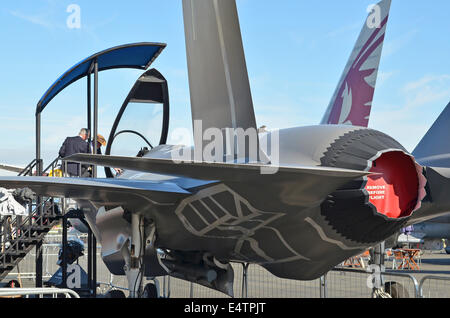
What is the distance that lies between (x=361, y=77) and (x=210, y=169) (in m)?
6.40

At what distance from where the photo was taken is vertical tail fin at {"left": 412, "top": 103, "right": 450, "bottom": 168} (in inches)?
229

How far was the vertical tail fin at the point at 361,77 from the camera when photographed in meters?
9.00

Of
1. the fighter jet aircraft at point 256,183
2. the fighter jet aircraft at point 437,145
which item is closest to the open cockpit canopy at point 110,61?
the fighter jet aircraft at point 256,183

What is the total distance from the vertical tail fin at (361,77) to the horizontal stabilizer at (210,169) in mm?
5154

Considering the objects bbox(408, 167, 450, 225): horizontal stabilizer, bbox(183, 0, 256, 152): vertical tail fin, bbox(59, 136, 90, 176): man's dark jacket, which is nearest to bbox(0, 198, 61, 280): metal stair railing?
bbox(59, 136, 90, 176): man's dark jacket

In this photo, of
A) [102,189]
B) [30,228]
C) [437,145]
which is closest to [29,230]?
[30,228]

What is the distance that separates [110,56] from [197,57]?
5600 millimetres

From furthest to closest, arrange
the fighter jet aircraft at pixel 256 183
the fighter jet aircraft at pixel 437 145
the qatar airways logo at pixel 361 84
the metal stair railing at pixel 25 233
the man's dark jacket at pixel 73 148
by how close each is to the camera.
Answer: the man's dark jacket at pixel 73 148, the qatar airways logo at pixel 361 84, the metal stair railing at pixel 25 233, the fighter jet aircraft at pixel 437 145, the fighter jet aircraft at pixel 256 183

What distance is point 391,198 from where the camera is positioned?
4.83 meters

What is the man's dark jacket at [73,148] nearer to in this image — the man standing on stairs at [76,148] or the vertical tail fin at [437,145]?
the man standing on stairs at [76,148]

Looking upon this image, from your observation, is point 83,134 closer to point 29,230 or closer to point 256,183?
point 29,230

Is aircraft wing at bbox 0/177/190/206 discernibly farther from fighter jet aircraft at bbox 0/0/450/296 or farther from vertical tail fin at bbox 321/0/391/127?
vertical tail fin at bbox 321/0/391/127

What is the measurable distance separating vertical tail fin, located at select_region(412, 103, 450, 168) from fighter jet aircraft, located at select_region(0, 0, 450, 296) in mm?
590
